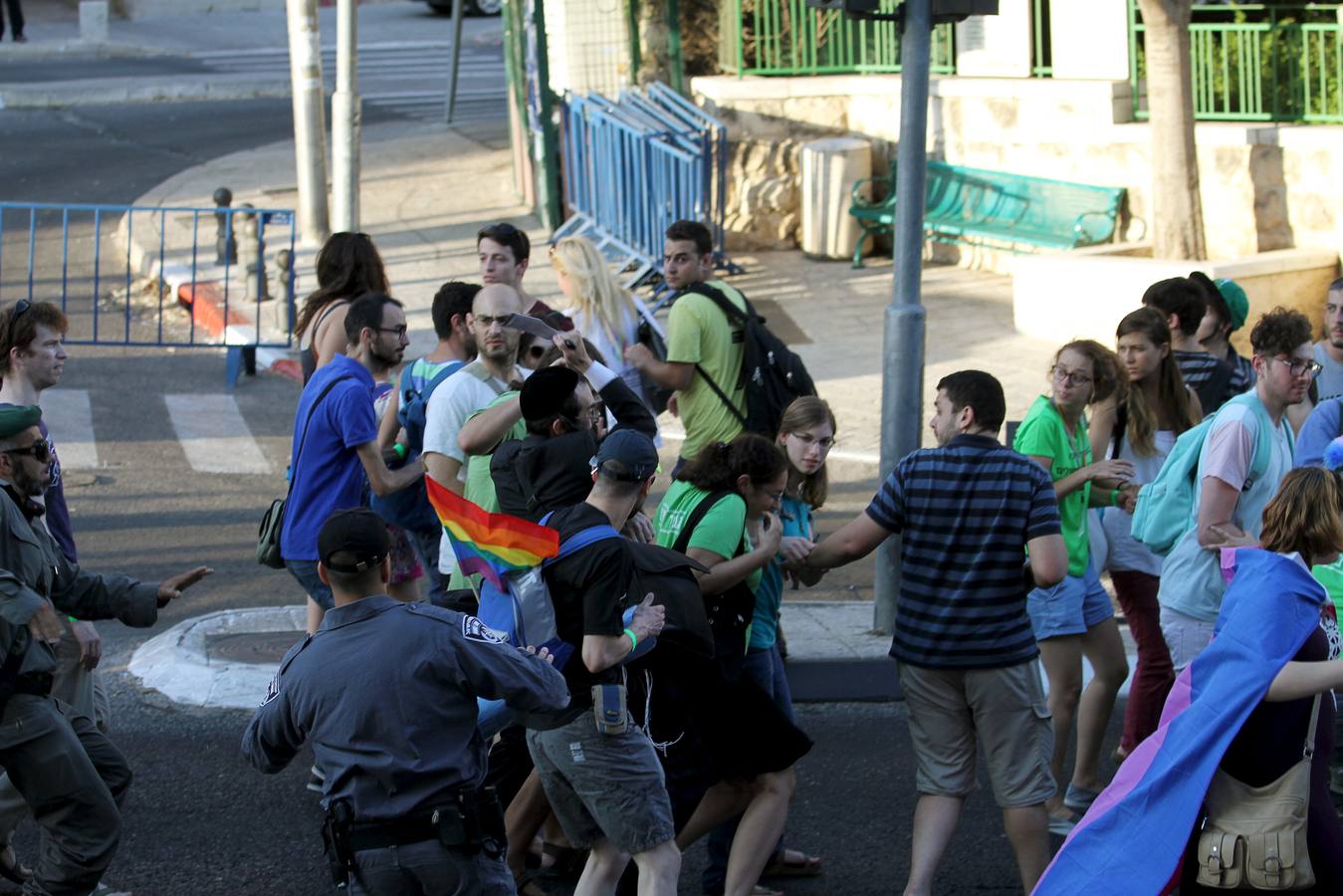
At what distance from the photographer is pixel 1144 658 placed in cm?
658

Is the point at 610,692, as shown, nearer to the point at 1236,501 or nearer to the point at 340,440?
the point at 340,440

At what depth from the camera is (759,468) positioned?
5227 millimetres

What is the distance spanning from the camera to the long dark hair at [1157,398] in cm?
650

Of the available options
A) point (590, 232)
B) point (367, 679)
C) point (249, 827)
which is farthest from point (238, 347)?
point (367, 679)

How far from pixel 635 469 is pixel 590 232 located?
37.4 feet

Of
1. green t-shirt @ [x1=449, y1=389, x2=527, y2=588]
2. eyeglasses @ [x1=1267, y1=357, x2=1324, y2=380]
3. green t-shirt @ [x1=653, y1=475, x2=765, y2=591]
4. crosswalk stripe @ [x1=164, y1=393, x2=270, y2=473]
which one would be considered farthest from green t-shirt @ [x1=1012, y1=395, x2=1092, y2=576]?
crosswalk stripe @ [x1=164, y1=393, x2=270, y2=473]

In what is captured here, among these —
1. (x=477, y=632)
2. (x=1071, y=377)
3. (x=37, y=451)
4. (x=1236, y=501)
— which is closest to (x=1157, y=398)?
(x=1071, y=377)

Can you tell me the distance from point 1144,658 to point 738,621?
2049 millimetres

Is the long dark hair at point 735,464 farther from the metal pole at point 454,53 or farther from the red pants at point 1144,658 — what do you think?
the metal pole at point 454,53

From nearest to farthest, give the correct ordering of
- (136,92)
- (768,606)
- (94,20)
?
(768,606) → (136,92) → (94,20)

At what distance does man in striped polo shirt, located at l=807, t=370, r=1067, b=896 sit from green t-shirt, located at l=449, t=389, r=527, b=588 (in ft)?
4.35

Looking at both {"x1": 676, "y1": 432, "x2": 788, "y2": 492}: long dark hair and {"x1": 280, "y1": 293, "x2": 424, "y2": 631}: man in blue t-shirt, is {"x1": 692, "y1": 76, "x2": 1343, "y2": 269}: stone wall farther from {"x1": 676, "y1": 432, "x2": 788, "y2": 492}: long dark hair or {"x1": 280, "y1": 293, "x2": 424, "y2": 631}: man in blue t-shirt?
{"x1": 676, "y1": 432, "x2": 788, "y2": 492}: long dark hair

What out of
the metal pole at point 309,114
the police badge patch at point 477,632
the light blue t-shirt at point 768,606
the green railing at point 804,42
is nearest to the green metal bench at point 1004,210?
the green railing at point 804,42

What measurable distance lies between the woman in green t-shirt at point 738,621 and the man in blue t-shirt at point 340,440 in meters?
1.41
